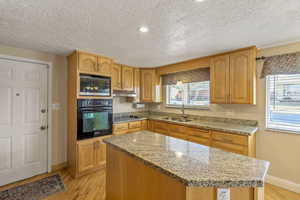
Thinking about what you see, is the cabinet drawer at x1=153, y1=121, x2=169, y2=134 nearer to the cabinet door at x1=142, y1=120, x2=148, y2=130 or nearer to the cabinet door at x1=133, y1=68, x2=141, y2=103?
the cabinet door at x1=142, y1=120, x2=148, y2=130

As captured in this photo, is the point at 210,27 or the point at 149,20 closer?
the point at 149,20

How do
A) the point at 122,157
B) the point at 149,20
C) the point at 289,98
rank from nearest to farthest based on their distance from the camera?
the point at 122,157
the point at 149,20
the point at 289,98

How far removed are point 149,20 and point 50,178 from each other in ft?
10.4

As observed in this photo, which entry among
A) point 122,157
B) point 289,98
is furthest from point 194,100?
point 122,157

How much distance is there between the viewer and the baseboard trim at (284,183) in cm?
221

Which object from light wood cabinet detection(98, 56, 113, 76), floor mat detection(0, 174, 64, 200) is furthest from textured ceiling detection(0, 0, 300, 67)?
floor mat detection(0, 174, 64, 200)

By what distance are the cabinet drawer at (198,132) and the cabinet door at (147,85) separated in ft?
5.06

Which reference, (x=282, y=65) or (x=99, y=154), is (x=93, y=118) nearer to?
(x=99, y=154)

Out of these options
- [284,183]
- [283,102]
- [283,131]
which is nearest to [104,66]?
[283,102]

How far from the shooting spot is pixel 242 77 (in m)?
2.54

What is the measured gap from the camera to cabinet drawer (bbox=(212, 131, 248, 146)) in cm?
228

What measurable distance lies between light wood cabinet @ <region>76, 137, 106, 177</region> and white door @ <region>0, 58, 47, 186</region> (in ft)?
2.65

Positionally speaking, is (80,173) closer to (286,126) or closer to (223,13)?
(223,13)

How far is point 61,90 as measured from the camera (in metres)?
2.98
